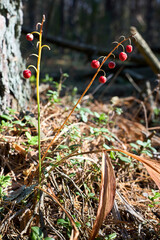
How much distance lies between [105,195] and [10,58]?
125 centimetres

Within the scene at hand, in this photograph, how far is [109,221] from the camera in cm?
109

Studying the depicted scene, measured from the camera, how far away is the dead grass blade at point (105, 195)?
2.61 feet

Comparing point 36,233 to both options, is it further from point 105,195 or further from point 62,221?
point 105,195

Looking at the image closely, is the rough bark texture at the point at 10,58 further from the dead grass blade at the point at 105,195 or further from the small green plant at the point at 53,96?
the dead grass blade at the point at 105,195

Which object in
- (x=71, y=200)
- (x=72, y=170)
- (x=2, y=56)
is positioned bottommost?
(x=71, y=200)

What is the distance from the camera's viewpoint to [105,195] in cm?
82

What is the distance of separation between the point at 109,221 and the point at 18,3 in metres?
1.70

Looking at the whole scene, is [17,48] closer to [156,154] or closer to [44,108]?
[44,108]

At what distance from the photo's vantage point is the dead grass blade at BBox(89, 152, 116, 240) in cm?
79

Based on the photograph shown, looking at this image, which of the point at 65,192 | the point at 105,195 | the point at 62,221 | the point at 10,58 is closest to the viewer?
the point at 105,195

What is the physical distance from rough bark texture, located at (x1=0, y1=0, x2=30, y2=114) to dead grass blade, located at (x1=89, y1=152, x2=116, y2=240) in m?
0.99

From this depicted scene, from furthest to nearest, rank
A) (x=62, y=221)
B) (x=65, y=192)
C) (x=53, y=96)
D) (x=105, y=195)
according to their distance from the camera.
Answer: (x=53, y=96) < (x=65, y=192) < (x=62, y=221) < (x=105, y=195)

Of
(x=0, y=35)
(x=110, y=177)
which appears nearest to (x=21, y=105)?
(x=0, y=35)

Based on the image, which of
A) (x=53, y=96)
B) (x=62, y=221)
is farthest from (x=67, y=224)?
(x=53, y=96)
